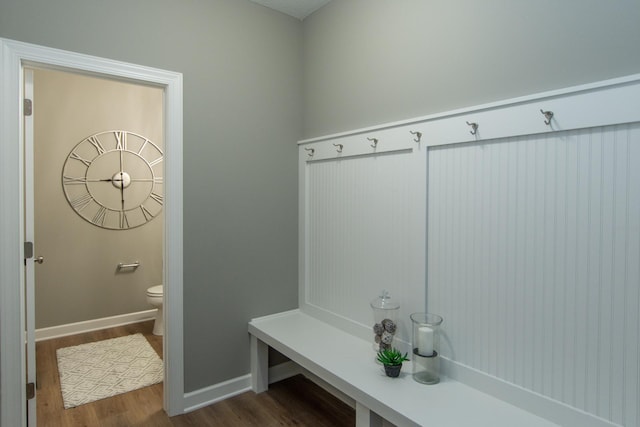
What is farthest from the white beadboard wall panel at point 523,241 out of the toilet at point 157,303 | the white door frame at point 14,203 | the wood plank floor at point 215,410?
the toilet at point 157,303

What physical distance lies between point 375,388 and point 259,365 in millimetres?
1101

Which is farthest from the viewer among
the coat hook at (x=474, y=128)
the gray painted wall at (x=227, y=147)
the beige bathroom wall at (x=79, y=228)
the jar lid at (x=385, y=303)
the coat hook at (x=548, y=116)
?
the beige bathroom wall at (x=79, y=228)

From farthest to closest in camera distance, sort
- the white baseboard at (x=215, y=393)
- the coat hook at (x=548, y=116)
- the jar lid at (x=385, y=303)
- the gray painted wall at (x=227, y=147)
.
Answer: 1. the white baseboard at (x=215, y=393)
2. the gray painted wall at (x=227, y=147)
3. the jar lid at (x=385, y=303)
4. the coat hook at (x=548, y=116)

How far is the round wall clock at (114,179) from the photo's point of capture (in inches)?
144

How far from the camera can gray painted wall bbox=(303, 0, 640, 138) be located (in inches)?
54.4

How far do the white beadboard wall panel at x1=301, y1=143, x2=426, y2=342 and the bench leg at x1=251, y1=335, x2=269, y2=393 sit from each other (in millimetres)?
452

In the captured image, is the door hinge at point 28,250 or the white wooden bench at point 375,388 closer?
the white wooden bench at point 375,388

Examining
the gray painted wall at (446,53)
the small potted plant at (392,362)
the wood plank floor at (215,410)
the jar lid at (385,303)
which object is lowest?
the wood plank floor at (215,410)

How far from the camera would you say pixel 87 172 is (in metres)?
3.69

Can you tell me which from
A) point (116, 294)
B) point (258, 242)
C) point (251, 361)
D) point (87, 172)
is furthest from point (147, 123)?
point (251, 361)

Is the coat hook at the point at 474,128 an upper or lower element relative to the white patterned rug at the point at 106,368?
upper

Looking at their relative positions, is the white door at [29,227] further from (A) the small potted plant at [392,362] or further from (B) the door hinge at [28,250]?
(A) the small potted plant at [392,362]

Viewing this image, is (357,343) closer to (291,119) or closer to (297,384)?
(297,384)

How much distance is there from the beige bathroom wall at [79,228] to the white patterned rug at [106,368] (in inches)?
19.6
